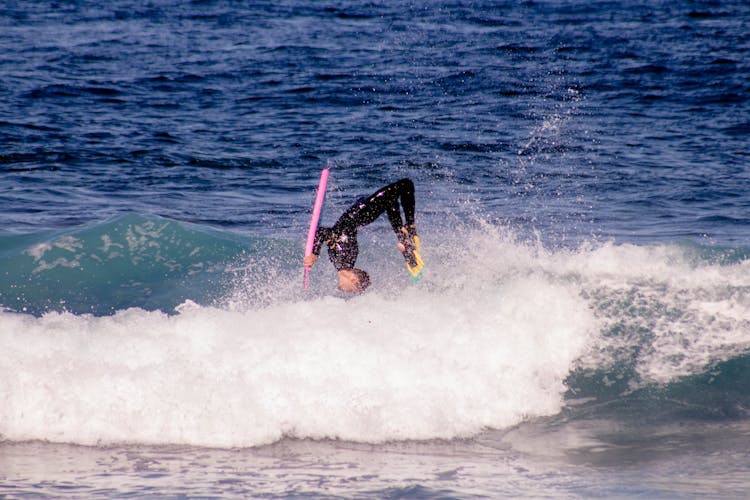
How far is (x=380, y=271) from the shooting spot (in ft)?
35.4

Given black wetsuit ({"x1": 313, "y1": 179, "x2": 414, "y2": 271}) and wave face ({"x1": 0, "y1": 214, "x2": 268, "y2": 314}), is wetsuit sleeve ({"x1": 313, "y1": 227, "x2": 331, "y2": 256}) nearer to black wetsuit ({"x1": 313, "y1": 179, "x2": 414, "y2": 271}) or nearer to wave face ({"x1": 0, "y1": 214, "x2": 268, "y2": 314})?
black wetsuit ({"x1": 313, "y1": 179, "x2": 414, "y2": 271})

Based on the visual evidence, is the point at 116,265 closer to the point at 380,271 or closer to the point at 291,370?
the point at 380,271

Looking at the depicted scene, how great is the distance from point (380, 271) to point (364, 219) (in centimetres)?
250

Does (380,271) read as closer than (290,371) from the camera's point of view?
No

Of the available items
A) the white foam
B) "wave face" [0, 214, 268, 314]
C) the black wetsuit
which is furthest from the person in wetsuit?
"wave face" [0, 214, 268, 314]

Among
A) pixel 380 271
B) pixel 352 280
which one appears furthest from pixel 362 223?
pixel 380 271

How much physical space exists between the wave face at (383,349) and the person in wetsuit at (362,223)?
43cm

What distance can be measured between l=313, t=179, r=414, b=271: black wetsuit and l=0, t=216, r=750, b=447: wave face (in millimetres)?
517

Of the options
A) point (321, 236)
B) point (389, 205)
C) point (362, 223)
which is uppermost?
point (389, 205)

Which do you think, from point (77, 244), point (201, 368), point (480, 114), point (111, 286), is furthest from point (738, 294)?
point (480, 114)

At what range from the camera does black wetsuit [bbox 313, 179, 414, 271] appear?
8.12 m

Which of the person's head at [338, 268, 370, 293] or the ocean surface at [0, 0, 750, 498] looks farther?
the person's head at [338, 268, 370, 293]

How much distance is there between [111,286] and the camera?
10.7 m

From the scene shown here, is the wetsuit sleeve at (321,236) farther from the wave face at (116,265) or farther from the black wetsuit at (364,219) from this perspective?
the wave face at (116,265)
